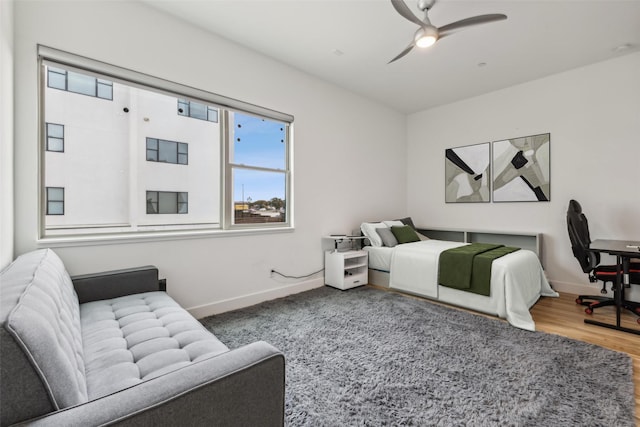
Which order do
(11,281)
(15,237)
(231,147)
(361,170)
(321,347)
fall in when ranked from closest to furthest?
(11,281), (15,237), (321,347), (231,147), (361,170)

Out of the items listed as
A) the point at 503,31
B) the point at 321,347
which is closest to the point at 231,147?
the point at 321,347

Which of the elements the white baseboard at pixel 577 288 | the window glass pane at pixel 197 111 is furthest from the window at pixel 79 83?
the white baseboard at pixel 577 288

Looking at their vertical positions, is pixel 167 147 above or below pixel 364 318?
above

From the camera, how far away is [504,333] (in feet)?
7.86

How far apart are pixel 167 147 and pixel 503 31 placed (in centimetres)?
355

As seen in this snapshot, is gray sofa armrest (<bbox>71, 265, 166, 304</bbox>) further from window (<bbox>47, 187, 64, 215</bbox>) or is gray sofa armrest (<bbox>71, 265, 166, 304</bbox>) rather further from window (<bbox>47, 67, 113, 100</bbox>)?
window (<bbox>47, 67, 113, 100</bbox>)

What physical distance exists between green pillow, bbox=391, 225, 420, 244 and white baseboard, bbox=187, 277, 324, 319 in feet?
4.16

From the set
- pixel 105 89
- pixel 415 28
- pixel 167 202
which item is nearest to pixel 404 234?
pixel 415 28

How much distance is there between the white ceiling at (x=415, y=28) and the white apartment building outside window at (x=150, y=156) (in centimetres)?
70

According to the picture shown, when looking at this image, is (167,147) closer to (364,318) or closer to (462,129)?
(364,318)

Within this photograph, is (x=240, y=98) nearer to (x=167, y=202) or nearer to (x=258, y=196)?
(x=258, y=196)

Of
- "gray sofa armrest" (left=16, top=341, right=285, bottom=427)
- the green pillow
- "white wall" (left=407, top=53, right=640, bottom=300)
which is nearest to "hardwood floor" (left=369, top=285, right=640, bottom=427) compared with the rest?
"white wall" (left=407, top=53, right=640, bottom=300)

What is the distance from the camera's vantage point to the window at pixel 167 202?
9.00 ft

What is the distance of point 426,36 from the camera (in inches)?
90.8
